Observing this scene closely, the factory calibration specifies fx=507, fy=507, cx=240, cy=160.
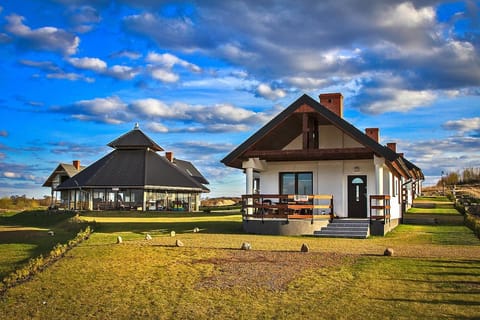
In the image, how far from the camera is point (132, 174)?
4200 cm

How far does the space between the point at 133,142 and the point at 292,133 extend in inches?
934

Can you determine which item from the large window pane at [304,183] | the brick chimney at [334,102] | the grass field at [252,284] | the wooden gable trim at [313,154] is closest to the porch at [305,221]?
the wooden gable trim at [313,154]

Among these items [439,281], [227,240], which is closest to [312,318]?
[439,281]

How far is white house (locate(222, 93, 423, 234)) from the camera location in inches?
821

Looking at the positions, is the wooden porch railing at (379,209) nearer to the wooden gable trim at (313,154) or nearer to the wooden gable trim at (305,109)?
the wooden gable trim at (313,154)

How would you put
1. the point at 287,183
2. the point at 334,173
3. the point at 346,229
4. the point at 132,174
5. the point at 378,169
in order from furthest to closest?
the point at 132,174 < the point at 287,183 < the point at 334,173 < the point at 378,169 < the point at 346,229

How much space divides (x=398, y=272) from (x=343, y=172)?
12760 millimetres

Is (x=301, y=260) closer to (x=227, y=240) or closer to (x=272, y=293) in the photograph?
(x=272, y=293)

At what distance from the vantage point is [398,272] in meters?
11.5

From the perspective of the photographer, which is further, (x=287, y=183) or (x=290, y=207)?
(x=287, y=183)

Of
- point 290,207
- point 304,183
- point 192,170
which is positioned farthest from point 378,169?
point 192,170

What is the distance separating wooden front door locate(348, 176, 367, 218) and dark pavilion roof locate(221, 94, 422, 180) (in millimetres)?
1601

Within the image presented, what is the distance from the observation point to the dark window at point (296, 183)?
2458cm

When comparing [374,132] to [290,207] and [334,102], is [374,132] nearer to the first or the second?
[334,102]
